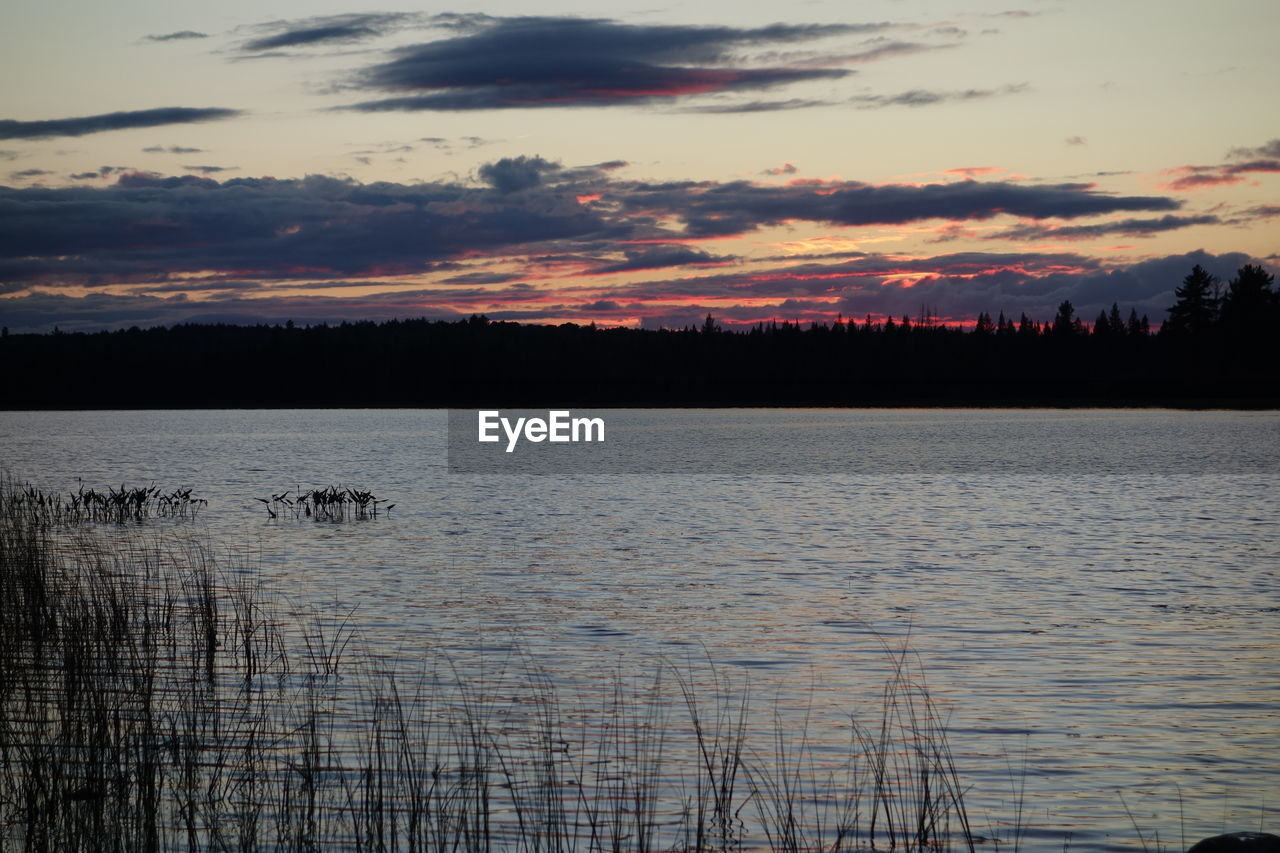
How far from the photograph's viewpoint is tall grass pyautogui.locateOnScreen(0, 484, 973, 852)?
987 centimetres

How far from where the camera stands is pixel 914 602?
23547mm

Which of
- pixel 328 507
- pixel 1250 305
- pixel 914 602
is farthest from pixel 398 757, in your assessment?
pixel 1250 305

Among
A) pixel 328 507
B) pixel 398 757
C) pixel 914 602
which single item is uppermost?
pixel 398 757

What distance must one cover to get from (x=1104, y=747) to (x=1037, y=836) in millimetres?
3161

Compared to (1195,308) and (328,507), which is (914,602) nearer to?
(328,507)

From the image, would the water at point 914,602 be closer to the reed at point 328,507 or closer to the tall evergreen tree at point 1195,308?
the reed at point 328,507

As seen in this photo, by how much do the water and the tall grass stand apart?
2.54 ft

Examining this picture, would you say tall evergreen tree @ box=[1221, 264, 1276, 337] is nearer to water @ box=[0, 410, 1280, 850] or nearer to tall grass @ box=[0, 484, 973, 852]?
water @ box=[0, 410, 1280, 850]

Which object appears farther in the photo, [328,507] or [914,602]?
[328,507]

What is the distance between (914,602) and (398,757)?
14.6 m

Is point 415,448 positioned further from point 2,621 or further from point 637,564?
point 2,621

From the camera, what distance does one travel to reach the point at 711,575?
27.9 m

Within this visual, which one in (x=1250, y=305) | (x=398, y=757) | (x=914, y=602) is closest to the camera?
(x=398, y=757)

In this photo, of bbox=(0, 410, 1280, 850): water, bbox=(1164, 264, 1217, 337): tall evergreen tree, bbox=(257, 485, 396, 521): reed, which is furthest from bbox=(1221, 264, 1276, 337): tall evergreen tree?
bbox=(257, 485, 396, 521): reed
